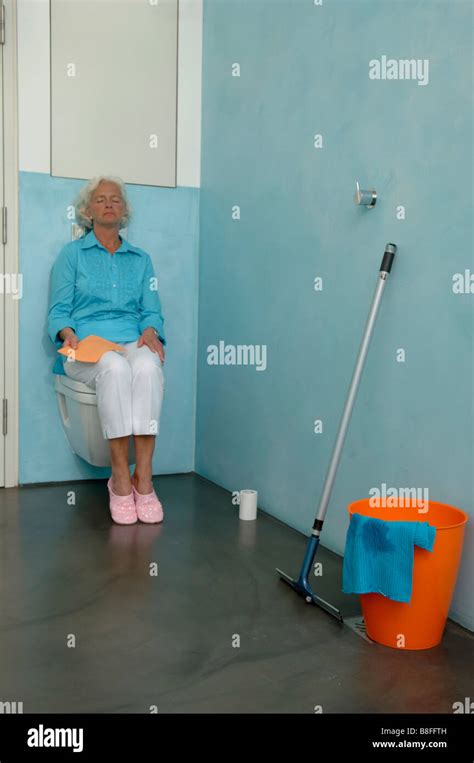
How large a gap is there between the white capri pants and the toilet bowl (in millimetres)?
56

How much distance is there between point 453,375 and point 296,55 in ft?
4.16

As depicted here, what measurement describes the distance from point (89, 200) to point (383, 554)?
1.85 m

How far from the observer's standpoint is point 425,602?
1683 mm

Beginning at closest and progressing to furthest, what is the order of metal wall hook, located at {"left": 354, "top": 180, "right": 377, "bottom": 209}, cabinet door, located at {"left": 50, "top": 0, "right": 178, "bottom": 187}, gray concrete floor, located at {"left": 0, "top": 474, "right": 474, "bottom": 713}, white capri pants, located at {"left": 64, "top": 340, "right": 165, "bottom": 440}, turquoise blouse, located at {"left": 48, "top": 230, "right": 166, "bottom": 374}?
gray concrete floor, located at {"left": 0, "top": 474, "right": 474, "bottom": 713}, metal wall hook, located at {"left": 354, "top": 180, "right": 377, "bottom": 209}, white capri pants, located at {"left": 64, "top": 340, "right": 165, "bottom": 440}, turquoise blouse, located at {"left": 48, "top": 230, "right": 166, "bottom": 374}, cabinet door, located at {"left": 50, "top": 0, "right": 178, "bottom": 187}

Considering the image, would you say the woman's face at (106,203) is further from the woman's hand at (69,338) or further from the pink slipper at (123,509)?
the pink slipper at (123,509)

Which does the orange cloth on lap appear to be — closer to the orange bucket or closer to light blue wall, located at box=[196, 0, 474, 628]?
light blue wall, located at box=[196, 0, 474, 628]

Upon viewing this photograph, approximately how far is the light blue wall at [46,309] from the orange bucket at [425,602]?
1612mm

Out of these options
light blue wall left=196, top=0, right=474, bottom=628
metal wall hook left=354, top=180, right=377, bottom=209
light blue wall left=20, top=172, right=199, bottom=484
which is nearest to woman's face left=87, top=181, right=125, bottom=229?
light blue wall left=20, top=172, right=199, bottom=484

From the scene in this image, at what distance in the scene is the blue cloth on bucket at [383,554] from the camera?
1623 millimetres

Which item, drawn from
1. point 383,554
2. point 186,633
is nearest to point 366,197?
point 383,554

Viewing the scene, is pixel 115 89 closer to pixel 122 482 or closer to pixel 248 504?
pixel 122 482

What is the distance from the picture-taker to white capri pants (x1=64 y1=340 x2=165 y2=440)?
254 centimetres

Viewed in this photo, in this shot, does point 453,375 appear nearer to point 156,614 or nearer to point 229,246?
point 156,614
